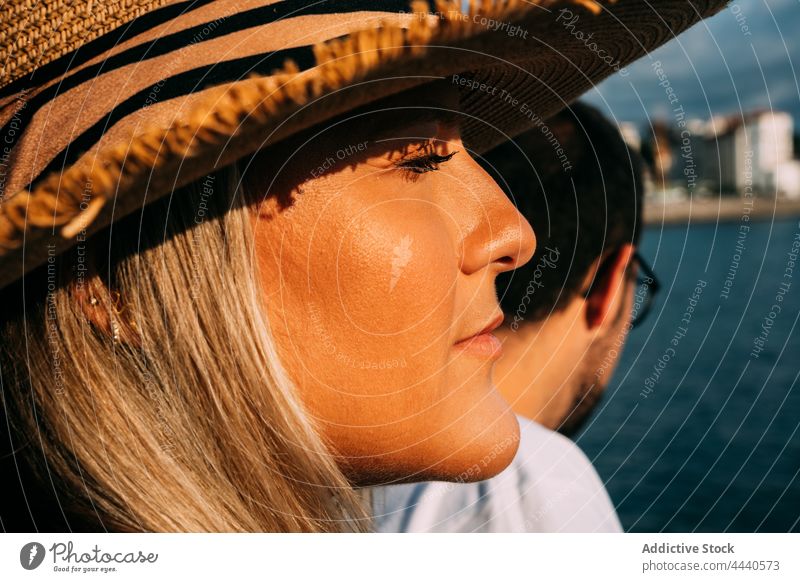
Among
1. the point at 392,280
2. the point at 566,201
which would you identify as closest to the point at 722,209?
the point at 566,201

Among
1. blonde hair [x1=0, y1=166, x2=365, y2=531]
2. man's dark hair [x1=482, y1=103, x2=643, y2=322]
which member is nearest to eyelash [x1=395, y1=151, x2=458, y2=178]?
blonde hair [x1=0, y1=166, x2=365, y2=531]

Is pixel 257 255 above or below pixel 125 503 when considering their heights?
above

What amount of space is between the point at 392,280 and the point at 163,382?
0.80 ft

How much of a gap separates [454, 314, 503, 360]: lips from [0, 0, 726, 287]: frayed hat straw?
0.27 metres

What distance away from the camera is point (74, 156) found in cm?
55

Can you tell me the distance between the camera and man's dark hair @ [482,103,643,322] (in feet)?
5.29

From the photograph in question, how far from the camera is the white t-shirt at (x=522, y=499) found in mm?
1194

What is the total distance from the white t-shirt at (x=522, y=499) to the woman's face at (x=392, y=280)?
493mm

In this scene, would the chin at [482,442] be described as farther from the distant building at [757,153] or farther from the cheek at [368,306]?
the distant building at [757,153]

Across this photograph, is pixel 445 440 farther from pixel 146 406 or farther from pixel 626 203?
pixel 626 203

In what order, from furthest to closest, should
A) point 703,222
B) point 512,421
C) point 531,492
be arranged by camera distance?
point 703,222 < point 531,492 < point 512,421

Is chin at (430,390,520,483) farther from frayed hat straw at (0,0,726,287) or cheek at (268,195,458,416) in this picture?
frayed hat straw at (0,0,726,287)

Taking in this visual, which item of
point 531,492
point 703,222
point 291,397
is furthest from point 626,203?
point 703,222
